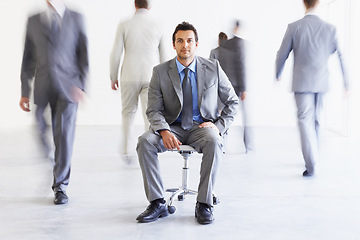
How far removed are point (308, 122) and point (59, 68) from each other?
89.3 inches

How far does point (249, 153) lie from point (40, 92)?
2781 mm

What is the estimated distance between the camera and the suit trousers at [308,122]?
4660mm

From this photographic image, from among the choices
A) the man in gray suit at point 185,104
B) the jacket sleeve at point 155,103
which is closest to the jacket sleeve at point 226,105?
the man in gray suit at point 185,104

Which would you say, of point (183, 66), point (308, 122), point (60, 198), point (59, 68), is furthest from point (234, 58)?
point (60, 198)

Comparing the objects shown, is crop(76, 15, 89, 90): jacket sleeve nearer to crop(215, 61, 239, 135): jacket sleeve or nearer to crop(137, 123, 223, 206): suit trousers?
crop(137, 123, 223, 206): suit trousers

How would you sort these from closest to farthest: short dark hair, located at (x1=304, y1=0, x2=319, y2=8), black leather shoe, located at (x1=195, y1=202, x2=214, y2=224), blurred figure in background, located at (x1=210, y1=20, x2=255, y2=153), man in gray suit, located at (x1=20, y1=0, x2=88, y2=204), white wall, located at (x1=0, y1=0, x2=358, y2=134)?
black leather shoe, located at (x1=195, y1=202, x2=214, y2=224)
man in gray suit, located at (x1=20, y1=0, x2=88, y2=204)
short dark hair, located at (x1=304, y1=0, x2=319, y2=8)
blurred figure in background, located at (x1=210, y1=20, x2=255, y2=153)
white wall, located at (x1=0, y1=0, x2=358, y2=134)

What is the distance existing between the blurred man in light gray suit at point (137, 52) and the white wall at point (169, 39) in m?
2.05

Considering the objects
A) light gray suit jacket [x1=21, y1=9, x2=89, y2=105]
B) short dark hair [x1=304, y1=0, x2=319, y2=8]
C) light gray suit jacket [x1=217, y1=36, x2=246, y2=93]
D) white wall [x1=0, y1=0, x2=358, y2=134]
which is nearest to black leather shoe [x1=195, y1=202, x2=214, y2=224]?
light gray suit jacket [x1=21, y1=9, x2=89, y2=105]

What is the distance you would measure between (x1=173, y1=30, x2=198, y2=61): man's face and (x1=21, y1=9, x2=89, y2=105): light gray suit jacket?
0.70 m

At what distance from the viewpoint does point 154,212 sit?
130 inches

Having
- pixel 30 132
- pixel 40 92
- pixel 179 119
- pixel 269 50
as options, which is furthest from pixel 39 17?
pixel 269 50

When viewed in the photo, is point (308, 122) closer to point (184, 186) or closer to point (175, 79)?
point (184, 186)

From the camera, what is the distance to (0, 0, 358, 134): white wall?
702 centimetres

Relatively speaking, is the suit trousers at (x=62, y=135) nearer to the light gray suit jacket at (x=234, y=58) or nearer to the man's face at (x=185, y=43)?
the man's face at (x=185, y=43)
